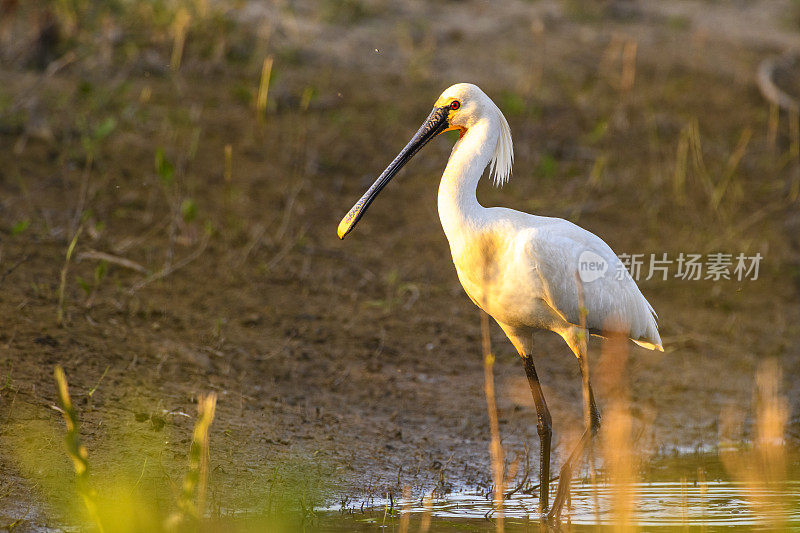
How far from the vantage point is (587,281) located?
5.09m

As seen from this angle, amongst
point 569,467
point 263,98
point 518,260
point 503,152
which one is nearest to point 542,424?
point 569,467

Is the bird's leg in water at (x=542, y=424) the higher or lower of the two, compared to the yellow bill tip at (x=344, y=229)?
lower

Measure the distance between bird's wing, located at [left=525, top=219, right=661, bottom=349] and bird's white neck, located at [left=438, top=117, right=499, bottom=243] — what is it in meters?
0.29

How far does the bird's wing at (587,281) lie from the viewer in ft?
15.9

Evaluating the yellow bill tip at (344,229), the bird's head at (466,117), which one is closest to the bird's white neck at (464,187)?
the bird's head at (466,117)

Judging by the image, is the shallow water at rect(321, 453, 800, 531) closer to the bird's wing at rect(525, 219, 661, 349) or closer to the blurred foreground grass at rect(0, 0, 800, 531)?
the blurred foreground grass at rect(0, 0, 800, 531)

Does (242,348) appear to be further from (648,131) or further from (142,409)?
(648,131)

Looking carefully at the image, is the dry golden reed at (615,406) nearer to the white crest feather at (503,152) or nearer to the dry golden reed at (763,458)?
the dry golden reed at (763,458)

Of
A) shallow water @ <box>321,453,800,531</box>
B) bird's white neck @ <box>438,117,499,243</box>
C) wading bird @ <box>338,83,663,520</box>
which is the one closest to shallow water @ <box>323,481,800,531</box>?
shallow water @ <box>321,453,800,531</box>

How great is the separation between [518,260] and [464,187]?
0.42 m

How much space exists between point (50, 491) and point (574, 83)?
8120 mm

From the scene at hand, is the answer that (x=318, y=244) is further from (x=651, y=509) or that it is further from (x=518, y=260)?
(x=651, y=509)

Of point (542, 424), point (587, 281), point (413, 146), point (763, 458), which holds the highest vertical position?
point (413, 146)

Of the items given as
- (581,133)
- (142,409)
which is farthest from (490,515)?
(581,133)
